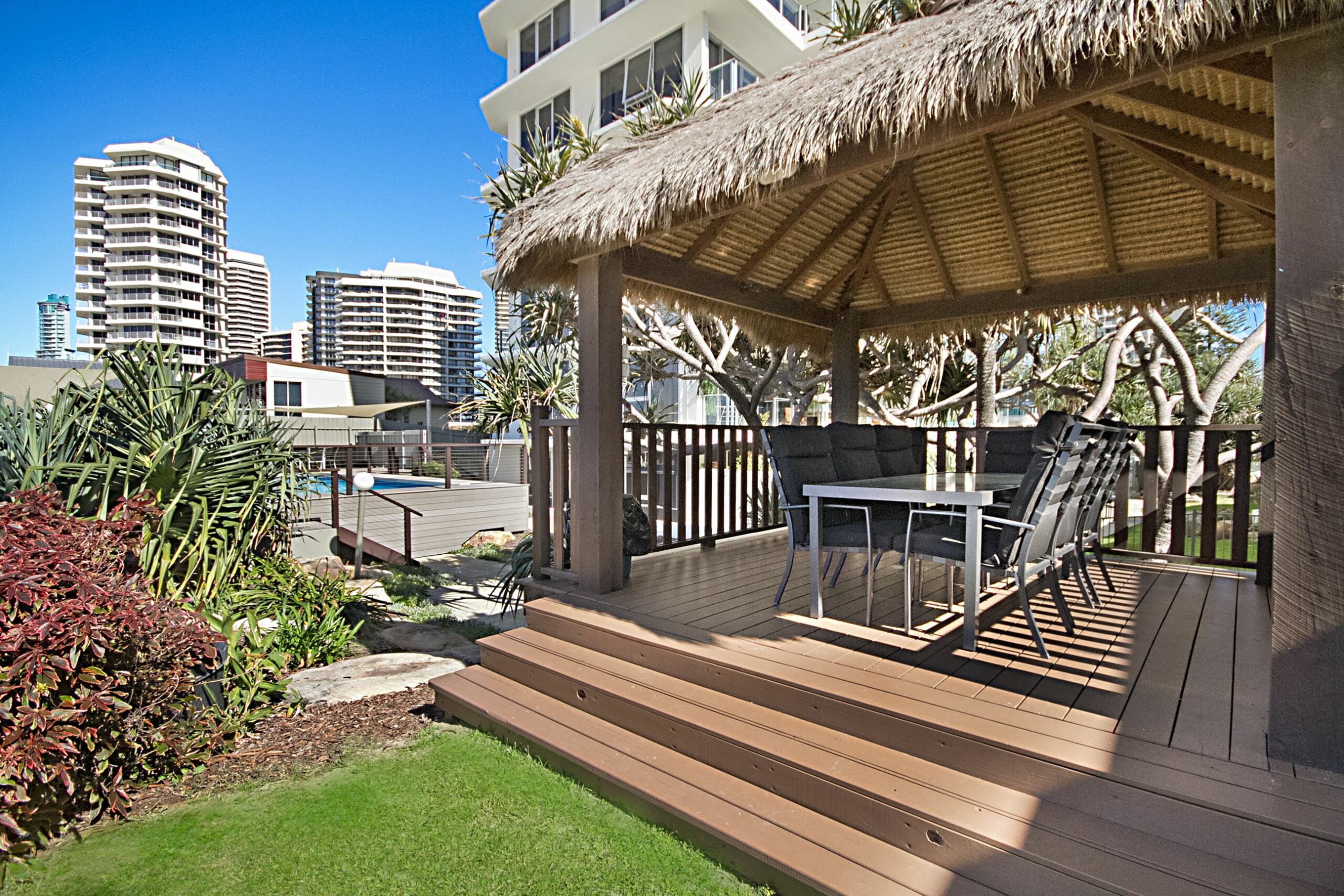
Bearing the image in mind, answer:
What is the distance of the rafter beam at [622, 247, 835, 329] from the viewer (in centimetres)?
461

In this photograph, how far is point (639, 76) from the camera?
18.4 meters

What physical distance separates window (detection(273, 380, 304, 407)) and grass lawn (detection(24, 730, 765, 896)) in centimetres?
3249

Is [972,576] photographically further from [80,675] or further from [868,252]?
[868,252]

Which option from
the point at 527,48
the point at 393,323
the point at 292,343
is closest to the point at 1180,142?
the point at 527,48

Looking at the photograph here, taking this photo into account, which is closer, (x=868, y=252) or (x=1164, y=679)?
(x=1164, y=679)

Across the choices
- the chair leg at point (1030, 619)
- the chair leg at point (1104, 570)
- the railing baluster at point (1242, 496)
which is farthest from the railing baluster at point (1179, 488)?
the chair leg at point (1030, 619)

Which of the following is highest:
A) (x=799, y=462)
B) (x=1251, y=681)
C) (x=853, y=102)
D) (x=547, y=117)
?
(x=547, y=117)

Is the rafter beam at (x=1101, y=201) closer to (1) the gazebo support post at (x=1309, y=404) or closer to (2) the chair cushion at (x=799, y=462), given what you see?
(2) the chair cushion at (x=799, y=462)

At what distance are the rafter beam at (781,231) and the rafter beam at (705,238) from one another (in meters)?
0.57

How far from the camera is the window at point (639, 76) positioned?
57.7 feet

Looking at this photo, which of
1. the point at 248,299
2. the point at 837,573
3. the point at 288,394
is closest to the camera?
the point at 837,573

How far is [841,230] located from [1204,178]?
2.38 meters

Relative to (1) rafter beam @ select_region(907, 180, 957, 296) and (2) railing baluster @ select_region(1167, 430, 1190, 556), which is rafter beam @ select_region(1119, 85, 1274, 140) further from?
(1) rafter beam @ select_region(907, 180, 957, 296)

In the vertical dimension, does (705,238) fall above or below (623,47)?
below
